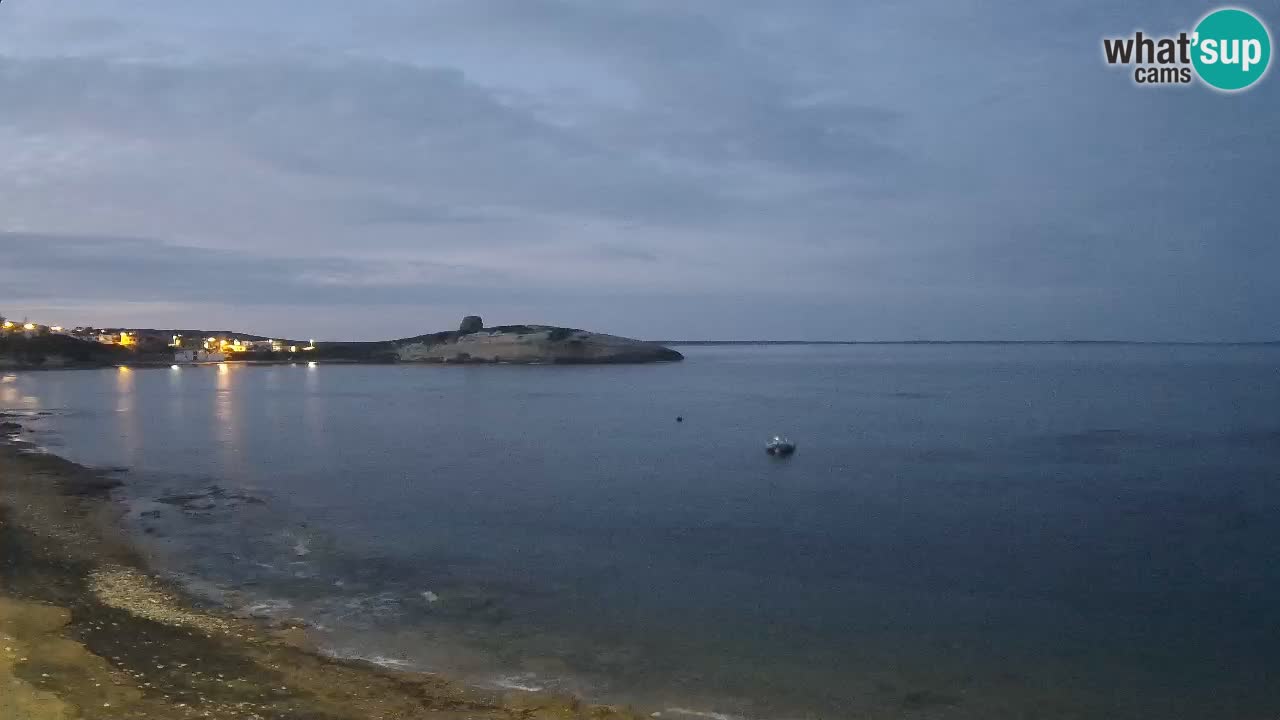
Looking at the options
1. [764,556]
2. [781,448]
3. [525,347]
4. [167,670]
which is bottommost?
[764,556]

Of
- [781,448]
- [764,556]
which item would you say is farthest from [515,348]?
[764,556]

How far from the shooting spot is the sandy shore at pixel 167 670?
6.86 metres

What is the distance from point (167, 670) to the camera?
25.1 feet

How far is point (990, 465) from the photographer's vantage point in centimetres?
2547

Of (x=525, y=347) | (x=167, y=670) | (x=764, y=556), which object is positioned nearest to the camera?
(x=167, y=670)

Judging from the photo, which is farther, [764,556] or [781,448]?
[781,448]

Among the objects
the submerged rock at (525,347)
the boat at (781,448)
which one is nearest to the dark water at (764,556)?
the boat at (781,448)

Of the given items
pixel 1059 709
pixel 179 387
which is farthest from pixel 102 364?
pixel 1059 709

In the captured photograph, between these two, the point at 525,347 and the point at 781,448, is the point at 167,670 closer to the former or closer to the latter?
the point at 781,448

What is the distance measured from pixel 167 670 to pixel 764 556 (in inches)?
368

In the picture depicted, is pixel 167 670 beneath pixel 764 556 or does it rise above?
above

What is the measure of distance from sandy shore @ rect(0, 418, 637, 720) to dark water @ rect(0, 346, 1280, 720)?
65cm

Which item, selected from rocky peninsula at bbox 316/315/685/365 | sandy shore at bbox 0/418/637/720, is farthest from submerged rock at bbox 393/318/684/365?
sandy shore at bbox 0/418/637/720

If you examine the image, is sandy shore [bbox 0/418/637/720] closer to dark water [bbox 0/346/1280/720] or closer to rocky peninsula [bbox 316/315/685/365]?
dark water [bbox 0/346/1280/720]
